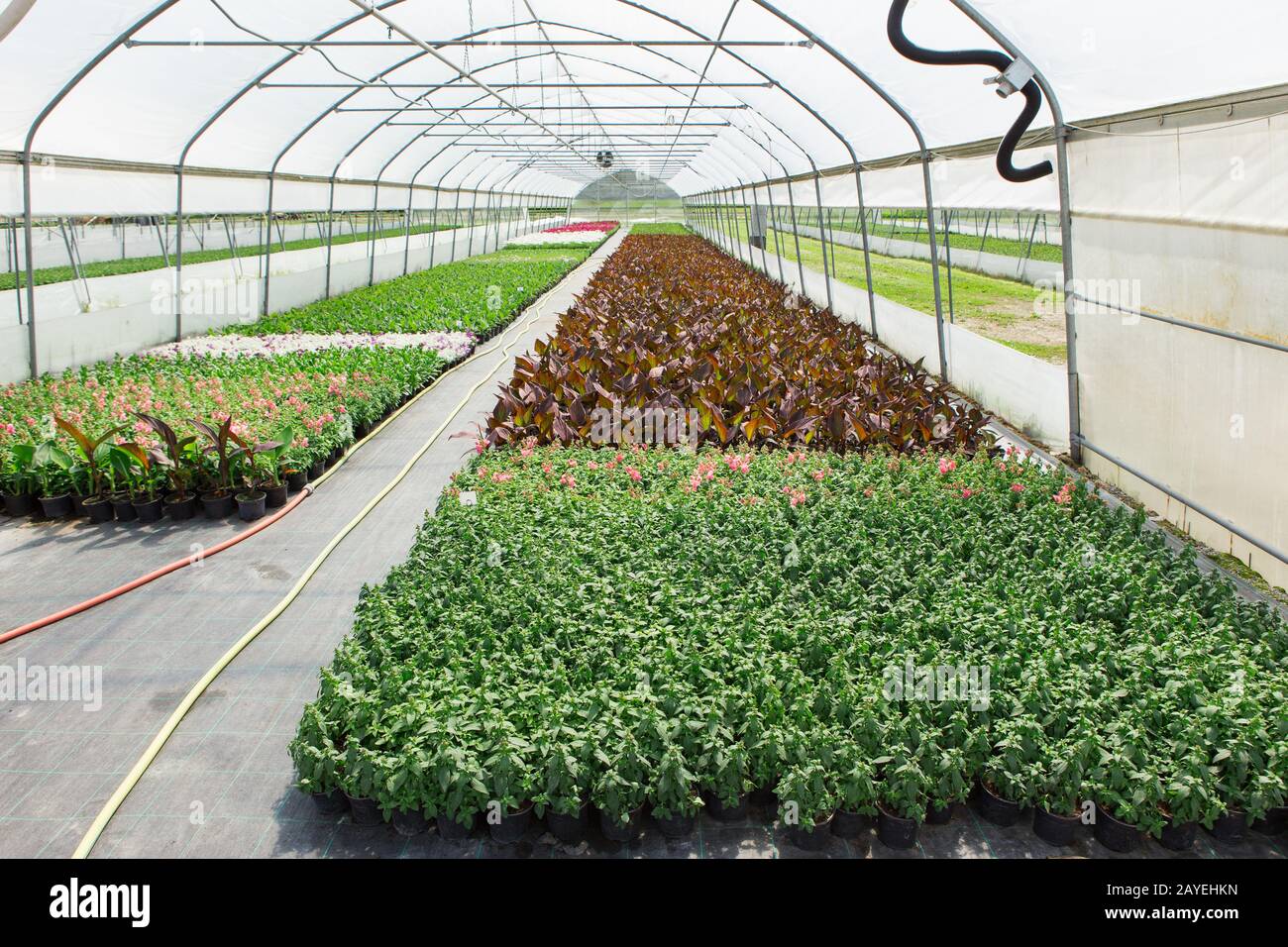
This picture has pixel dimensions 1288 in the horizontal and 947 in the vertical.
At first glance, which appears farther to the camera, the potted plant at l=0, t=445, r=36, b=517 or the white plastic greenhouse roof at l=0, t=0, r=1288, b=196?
the potted plant at l=0, t=445, r=36, b=517

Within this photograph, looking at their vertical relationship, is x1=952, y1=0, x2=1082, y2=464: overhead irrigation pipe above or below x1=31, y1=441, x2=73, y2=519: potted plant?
above

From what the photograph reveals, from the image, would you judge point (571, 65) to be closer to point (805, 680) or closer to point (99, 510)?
point (99, 510)

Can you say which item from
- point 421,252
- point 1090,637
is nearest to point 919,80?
point 1090,637

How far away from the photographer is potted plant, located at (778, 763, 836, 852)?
3.39 meters

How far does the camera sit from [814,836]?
11.4ft

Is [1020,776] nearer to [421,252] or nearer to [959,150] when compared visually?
[959,150]

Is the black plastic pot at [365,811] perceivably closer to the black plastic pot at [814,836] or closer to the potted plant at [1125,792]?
the black plastic pot at [814,836]

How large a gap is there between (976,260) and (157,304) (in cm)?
2724

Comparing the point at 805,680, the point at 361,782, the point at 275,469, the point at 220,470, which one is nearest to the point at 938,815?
the point at 805,680

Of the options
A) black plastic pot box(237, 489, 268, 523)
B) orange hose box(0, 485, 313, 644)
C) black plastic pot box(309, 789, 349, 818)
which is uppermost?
black plastic pot box(237, 489, 268, 523)

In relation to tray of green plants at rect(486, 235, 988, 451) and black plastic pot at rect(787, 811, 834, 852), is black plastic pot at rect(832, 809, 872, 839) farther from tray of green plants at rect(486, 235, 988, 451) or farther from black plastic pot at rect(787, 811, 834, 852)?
tray of green plants at rect(486, 235, 988, 451)

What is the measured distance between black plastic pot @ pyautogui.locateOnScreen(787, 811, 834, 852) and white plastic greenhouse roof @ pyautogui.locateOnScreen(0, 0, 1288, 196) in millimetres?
4135

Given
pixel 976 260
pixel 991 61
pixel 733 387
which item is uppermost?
pixel 976 260

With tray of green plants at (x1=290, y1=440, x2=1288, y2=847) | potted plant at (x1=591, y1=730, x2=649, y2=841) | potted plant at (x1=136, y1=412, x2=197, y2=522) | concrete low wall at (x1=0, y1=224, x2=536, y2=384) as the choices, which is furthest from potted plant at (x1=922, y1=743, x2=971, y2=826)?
concrete low wall at (x1=0, y1=224, x2=536, y2=384)
